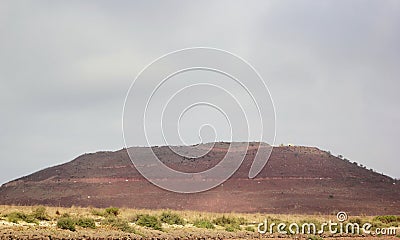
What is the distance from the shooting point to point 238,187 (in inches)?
3039

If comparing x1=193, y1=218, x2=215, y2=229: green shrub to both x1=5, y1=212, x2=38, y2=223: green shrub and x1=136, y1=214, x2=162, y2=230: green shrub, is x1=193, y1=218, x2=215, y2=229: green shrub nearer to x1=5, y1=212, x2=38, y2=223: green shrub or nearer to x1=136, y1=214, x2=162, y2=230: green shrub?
x1=136, y1=214, x2=162, y2=230: green shrub

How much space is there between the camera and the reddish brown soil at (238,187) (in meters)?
69.0

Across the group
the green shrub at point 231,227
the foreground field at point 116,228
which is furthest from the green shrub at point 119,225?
the green shrub at point 231,227

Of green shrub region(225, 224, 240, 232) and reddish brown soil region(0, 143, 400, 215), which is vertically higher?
reddish brown soil region(0, 143, 400, 215)

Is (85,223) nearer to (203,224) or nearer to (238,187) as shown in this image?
(203,224)

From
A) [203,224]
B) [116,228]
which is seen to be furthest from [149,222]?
[203,224]

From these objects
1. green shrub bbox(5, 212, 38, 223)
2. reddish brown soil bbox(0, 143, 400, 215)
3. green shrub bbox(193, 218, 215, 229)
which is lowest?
green shrub bbox(193, 218, 215, 229)

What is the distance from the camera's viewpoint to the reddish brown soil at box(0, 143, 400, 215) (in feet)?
226

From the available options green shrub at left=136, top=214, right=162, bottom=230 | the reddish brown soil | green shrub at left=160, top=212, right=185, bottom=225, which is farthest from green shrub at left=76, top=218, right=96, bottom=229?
the reddish brown soil

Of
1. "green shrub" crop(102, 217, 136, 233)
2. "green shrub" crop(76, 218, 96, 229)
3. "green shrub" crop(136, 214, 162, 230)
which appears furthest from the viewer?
"green shrub" crop(136, 214, 162, 230)

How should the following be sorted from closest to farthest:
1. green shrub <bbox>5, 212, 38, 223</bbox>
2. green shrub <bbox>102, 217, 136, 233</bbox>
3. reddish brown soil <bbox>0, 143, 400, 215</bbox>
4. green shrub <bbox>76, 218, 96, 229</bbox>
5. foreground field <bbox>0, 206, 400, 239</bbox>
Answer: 1. foreground field <bbox>0, 206, 400, 239</bbox>
2. green shrub <bbox>5, 212, 38, 223</bbox>
3. green shrub <bbox>76, 218, 96, 229</bbox>
4. green shrub <bbox>102, 217, 136, 233</bbox>
5. reddish brown soil <bbox>0, 143, 400, 215</bbox>

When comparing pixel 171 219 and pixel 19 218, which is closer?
pixel 19 218

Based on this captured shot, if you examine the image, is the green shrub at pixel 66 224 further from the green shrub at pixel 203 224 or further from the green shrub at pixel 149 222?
the green shrub at pixel 203 224

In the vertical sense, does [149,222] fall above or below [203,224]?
above
